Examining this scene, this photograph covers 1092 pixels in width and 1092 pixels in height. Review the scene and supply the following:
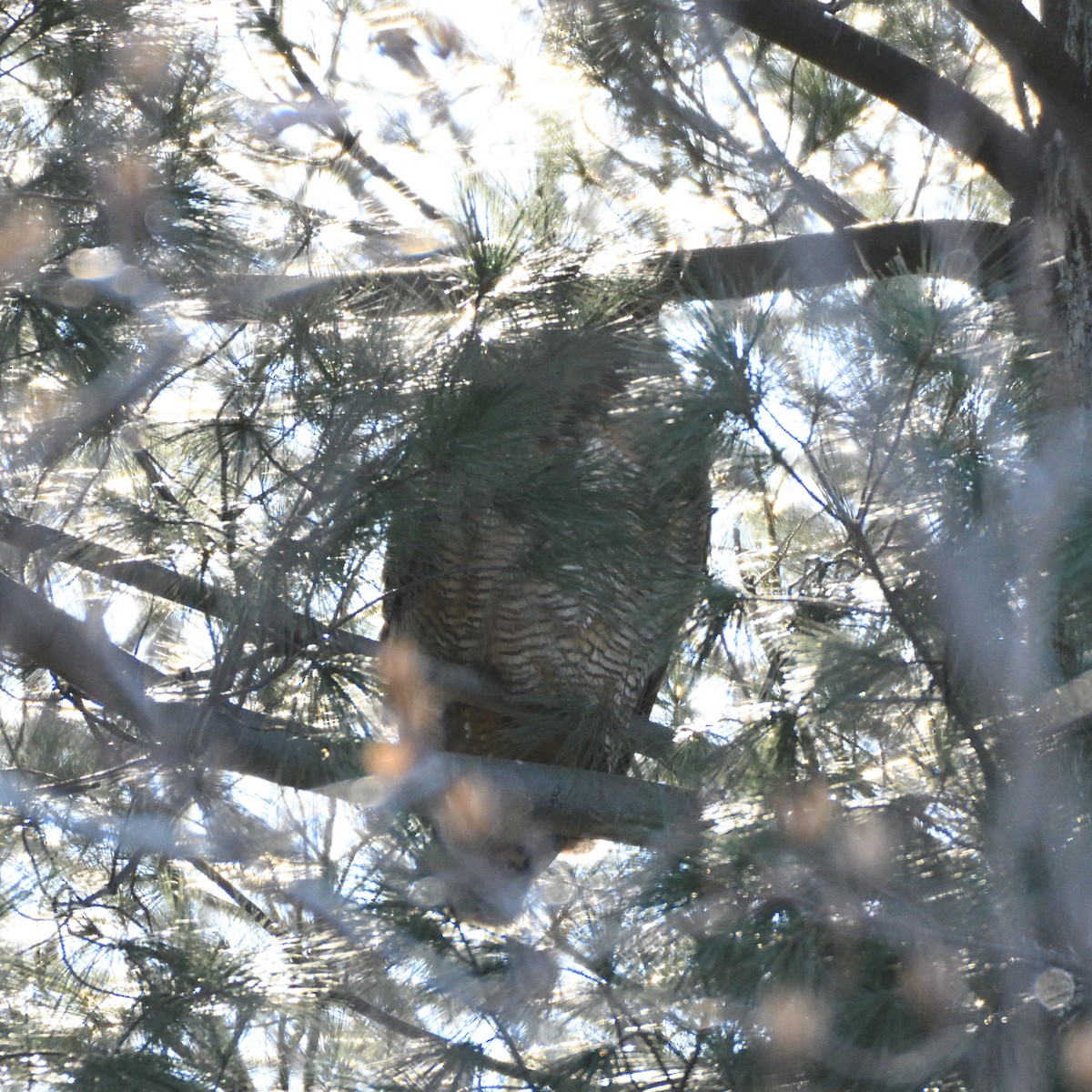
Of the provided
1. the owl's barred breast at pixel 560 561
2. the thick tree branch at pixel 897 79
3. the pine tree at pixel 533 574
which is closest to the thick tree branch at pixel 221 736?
the pine tree at pixel 533 574

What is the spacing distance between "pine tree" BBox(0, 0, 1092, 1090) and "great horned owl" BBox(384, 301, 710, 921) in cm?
1

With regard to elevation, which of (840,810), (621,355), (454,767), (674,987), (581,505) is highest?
(621,355)

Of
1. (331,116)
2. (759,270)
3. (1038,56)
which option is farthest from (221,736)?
(1038,56)

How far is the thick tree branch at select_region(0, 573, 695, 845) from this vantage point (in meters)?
1.87

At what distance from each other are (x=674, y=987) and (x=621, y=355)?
889 mm

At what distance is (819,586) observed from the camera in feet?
6.55

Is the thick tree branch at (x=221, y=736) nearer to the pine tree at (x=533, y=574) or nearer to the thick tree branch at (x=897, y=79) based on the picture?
the pine tree at (x=533, y=574)

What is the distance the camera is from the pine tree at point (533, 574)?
156 centimetres

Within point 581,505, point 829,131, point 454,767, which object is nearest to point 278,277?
point 581,505

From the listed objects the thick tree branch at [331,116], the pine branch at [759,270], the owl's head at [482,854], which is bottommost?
the owl's head at [482,854]

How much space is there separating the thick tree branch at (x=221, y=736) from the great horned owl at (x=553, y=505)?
12 centimetres

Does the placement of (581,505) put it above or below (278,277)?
below

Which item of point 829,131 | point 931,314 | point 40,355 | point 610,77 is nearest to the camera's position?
point 931,314

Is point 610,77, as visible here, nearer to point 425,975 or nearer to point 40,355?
point 40,355
